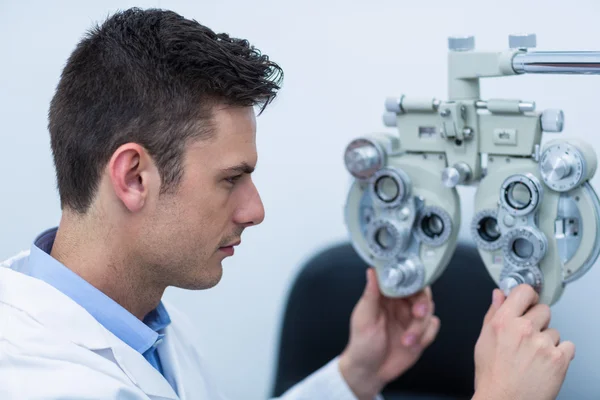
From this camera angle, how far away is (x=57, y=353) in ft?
3.04

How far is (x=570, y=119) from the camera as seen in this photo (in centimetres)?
133

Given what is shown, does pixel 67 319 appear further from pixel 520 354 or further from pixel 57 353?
pixel 520 354

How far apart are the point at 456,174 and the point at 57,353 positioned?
1.83 ft

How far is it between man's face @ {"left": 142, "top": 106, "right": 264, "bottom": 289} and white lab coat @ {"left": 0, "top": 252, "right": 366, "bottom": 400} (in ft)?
0.38

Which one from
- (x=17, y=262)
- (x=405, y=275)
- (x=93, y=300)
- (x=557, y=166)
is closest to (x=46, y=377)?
(x=93, y=300)

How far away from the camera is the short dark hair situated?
3.21ft

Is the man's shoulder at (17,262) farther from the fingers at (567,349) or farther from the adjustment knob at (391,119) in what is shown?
the fingers at (567,349)

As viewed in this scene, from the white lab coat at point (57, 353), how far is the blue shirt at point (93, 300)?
1.0 inches

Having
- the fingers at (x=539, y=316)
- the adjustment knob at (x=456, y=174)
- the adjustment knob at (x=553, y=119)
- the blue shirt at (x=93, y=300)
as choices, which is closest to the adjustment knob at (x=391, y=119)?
the adjustment knob at (x=456, y=174)

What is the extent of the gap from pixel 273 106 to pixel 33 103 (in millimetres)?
573

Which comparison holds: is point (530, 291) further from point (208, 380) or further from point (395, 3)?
point (395, 3)

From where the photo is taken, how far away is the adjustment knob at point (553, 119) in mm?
1029

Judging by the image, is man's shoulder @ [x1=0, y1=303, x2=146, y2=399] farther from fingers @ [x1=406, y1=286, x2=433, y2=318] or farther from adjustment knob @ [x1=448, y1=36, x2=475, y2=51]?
adjustment knob @ [x1=448, y1=36, x2=475, y2=51]

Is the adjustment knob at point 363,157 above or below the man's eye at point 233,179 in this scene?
above
